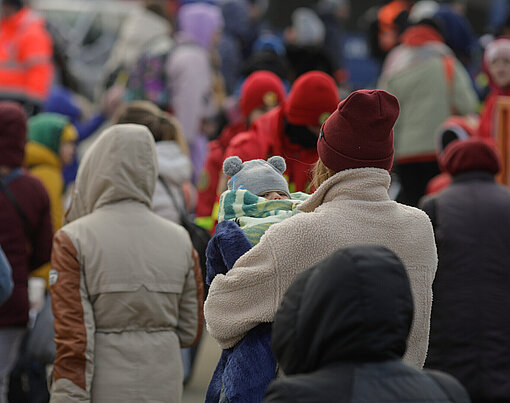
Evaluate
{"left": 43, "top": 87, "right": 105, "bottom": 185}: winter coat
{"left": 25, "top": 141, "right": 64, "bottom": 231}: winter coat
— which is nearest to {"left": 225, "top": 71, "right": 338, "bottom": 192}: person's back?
{"left": 25, "top": 141, "right": 64, "bottom": 231}: winter coat

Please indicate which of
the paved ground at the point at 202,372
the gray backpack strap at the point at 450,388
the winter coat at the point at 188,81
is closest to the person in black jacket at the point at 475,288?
the paved ground at the point at 202,372

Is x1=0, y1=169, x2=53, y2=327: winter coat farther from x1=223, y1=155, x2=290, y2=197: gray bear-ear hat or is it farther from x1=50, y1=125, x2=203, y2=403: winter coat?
x1=223, y1=155, x2=290, y2=197: gray bear-ear hat

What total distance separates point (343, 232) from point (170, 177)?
→ 2553 mm

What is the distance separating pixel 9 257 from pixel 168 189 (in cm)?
97

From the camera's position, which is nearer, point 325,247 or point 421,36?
point 325,247

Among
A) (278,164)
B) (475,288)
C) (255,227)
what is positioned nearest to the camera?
(255,227)

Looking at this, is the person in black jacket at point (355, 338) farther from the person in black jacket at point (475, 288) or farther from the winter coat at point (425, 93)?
the winter coat at point (425, 93)

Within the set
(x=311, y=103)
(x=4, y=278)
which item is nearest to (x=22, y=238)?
(x=4, y=278)

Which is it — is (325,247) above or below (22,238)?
above

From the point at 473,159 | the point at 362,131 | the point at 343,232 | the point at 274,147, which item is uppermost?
the point at 362,131

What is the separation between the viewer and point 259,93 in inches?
268

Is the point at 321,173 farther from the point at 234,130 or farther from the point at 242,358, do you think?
the point at 234,130

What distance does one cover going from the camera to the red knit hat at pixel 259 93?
6801 mm

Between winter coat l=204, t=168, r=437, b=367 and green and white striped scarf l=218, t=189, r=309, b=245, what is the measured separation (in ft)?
0.38
